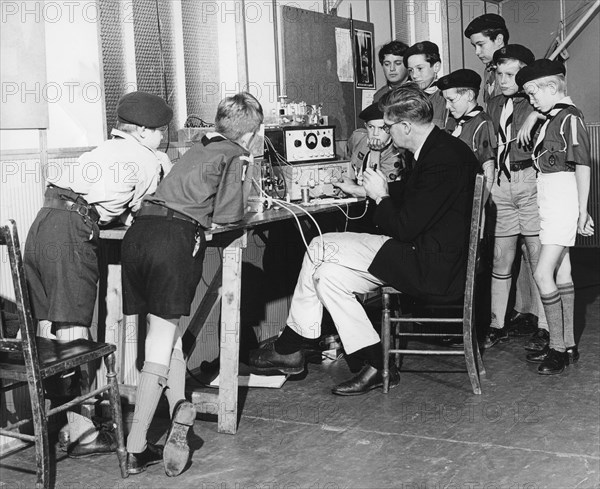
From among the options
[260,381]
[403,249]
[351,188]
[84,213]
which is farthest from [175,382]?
[351,188]

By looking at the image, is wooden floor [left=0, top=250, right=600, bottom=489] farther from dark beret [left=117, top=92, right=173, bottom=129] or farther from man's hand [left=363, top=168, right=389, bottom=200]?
dark beret [left=117, top=92, right=173, bottom=129]

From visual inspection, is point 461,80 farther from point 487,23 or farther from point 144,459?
point 144,459

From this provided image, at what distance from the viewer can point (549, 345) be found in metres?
4.62

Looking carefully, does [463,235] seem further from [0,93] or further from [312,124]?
[0,93]

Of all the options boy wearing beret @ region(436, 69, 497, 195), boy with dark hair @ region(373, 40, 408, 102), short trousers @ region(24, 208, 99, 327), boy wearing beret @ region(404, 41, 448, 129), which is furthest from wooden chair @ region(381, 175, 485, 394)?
boy with dark hair @ region(373, 40, 408, 102)

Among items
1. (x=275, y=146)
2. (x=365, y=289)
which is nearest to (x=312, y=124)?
(x=275, y=146)

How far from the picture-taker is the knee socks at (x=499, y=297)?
5.05 m

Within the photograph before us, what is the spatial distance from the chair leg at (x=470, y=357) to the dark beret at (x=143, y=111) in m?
1.79

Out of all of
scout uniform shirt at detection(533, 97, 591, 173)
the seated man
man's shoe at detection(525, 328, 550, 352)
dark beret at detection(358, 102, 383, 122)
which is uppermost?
dark beret at detection(358, 102, 383, 122)

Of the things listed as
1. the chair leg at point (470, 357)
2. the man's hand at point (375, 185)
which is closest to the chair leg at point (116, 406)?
the man's hand at point (375, 185)

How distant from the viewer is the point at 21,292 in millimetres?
2852

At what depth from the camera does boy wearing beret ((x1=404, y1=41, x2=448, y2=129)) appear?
5539mm

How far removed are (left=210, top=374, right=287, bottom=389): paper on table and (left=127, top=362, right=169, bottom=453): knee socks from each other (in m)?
1.11

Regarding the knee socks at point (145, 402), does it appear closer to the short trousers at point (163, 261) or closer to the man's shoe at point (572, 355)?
the short trousers at point (163, 261)
